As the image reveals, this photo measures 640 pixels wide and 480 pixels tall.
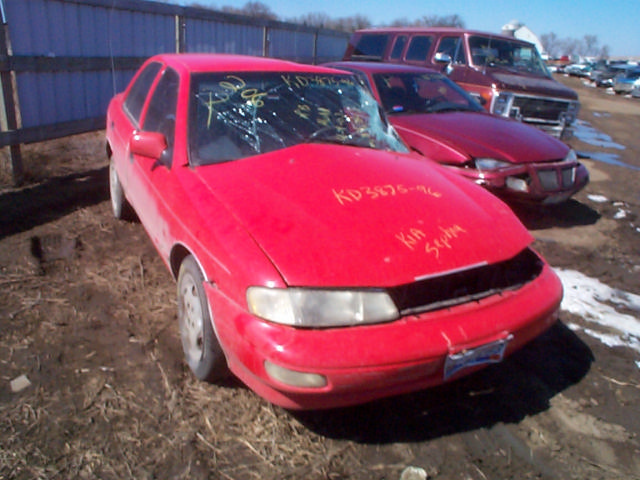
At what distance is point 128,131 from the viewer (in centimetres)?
404

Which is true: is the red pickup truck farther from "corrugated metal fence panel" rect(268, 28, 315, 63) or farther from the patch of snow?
the patch of snow

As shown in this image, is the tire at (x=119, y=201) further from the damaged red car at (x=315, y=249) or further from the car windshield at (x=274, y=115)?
the car windshield at (x=274, y=115)

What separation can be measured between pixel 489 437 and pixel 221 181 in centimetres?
182

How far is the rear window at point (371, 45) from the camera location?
9.76 meters

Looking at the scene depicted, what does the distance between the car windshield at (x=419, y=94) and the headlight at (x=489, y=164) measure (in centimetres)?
128

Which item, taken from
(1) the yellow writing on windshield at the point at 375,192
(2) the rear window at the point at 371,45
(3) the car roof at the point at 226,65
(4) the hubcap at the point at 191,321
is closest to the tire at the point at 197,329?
(4) the hubcap at the point at 191,321

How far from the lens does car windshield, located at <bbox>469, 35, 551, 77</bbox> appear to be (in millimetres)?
8633

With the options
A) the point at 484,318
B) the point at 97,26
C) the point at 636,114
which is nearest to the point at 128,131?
the point at 484,318

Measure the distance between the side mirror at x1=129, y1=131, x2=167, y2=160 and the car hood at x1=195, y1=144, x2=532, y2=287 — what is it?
365 mm

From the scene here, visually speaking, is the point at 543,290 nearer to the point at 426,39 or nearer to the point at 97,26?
the point at 97,26

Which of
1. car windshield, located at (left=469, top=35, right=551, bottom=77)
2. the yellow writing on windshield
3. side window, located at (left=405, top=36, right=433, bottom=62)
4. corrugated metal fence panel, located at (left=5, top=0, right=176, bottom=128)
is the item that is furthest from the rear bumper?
side window, located at (left=405, top=36, right=433, bottom=62)

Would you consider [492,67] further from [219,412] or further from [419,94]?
[219,412]

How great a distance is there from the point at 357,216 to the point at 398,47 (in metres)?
7.91

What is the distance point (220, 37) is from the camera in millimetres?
9992
